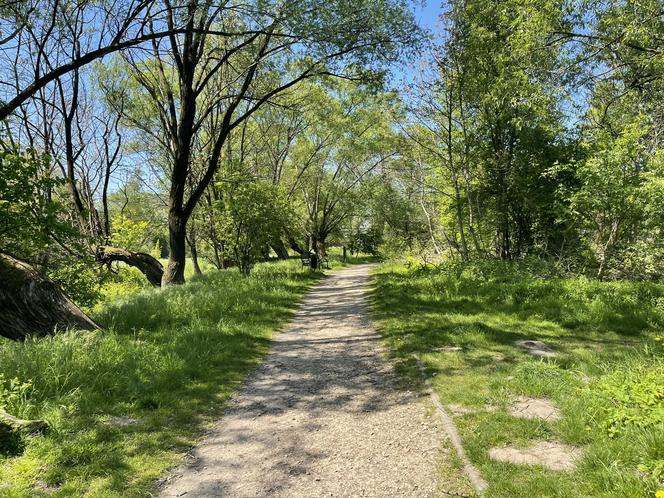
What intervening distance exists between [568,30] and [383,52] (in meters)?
4.36

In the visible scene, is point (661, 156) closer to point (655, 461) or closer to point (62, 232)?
point (655, 461)

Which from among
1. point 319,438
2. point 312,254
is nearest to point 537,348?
point 319,438

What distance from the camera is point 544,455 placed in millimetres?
3385

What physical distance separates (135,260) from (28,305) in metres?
9.05

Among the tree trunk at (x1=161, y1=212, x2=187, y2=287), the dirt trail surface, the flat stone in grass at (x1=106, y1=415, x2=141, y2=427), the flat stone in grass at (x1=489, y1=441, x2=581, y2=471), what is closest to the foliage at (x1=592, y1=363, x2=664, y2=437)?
the flat stone in grass at (x1=489, y1=441, x2=581, y2=471)

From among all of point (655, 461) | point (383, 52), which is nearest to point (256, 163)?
point (383, 52)

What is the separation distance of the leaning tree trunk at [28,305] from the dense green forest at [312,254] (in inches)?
1.1

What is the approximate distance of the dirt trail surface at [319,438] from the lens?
3299 millimetres

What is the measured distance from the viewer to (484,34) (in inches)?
467

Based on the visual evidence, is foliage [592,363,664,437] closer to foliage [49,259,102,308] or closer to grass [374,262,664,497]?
grass [374,262,664,497]

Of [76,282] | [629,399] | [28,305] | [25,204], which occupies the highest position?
[25,204]

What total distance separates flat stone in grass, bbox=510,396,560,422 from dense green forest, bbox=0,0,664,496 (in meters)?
0.18

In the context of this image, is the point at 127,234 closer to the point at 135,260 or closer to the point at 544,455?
the point at 135,260

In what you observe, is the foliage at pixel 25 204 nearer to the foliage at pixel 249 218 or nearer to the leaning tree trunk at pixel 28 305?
the leaning tree trunk at pixel 28 305
